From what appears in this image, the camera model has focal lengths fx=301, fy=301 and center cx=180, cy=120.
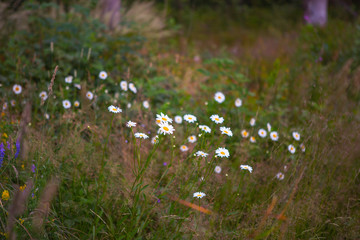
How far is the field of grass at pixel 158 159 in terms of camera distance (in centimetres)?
163

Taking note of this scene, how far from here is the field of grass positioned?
5.34 ft

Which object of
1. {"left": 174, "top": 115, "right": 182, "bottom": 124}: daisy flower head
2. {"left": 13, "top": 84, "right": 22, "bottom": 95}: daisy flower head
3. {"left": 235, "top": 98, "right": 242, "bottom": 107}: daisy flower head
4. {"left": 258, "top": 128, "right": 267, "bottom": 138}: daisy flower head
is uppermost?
{"left": 13, "top": 84, "right": 22, "bottom": 95}: daisy flower head

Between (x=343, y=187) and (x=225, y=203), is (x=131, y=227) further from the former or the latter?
(x=343, y=187)

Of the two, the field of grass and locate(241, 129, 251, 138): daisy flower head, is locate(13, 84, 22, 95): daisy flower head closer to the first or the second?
the field of grass

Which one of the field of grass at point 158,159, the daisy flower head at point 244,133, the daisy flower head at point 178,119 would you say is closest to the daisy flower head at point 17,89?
the field of grass at point 158,159

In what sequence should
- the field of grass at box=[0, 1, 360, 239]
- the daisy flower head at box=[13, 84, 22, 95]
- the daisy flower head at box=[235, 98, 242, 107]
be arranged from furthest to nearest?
the daisy flower head at box=[235, 98, 242, 107] < the daisy flower head at box=[13, 84, 22, 95] < the field of grass at box=[0, 1, 360, 239]

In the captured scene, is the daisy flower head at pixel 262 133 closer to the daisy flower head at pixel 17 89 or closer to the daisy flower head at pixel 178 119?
the daisy flower head at pixel 178 119

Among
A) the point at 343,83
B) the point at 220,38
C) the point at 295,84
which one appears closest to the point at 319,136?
the point at 343,83

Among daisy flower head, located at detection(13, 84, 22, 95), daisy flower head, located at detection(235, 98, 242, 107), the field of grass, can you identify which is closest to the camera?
the field of grass

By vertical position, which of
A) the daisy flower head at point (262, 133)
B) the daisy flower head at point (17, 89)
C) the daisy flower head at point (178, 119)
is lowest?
the daisy flower head at point (262, 133)

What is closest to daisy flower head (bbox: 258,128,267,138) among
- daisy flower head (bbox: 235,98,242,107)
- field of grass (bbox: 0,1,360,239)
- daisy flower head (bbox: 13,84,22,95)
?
field of grass (bbox: 0,1,360,239)

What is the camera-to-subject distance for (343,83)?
2951 mm

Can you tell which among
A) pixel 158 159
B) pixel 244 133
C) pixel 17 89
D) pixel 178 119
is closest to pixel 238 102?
pixel 244 133

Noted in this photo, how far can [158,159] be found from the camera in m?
2.57
